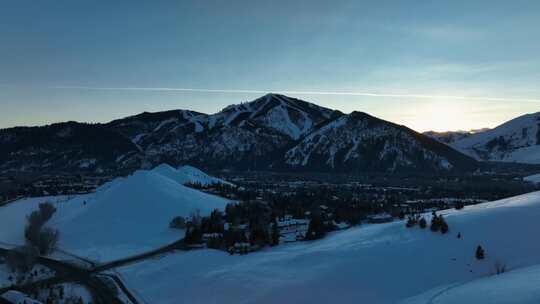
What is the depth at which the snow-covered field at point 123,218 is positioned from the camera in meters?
78.9

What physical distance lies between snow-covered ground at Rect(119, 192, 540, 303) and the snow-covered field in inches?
1203

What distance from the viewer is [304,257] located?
1747 inches

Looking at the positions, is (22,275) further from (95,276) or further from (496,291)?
(496,291)

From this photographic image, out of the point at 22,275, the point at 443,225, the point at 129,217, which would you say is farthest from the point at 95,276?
the point at 443,225

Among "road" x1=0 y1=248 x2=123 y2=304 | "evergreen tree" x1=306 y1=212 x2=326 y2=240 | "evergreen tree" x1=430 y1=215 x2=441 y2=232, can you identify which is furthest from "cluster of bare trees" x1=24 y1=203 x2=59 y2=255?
"evergreen tree" x1=430 y1=215 x2=441 y2=232

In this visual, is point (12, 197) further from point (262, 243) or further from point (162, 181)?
point (262, 243)

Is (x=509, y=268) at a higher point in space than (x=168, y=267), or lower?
higher

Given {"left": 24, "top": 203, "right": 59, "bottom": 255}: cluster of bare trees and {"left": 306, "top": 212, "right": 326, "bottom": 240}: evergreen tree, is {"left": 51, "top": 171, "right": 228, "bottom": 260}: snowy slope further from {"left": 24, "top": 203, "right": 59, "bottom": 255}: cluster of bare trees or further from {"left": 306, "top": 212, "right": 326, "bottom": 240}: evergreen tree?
{"left": 306, "top": 212, "right": 326, "bottom": 240}: evergreen tree

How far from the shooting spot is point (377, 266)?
1475 inches

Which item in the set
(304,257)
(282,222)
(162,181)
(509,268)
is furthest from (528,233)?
(162,181)

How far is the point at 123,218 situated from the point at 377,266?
69.7 m

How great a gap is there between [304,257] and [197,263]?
1607cm

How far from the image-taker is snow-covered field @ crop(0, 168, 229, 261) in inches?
3108

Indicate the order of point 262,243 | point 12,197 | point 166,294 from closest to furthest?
point 166,294 < point 262,243 < point 12,197
